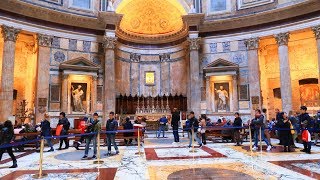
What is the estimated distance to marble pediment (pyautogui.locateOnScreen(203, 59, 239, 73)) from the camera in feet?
64.1

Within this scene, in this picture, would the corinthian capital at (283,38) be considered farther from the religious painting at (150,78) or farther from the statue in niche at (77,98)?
the statue in niche at (77,98)

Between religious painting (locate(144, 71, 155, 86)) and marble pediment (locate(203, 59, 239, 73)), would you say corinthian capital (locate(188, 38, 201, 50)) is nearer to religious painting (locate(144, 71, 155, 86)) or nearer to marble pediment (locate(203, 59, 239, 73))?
marble pediment (locate(203, 59, 239, 73))

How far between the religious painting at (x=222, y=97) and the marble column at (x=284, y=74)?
393 centimetres

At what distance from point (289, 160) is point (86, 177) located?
219 inches

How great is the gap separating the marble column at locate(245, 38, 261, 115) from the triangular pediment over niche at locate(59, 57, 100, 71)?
11841 mm

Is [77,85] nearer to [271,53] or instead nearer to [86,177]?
[86,177]

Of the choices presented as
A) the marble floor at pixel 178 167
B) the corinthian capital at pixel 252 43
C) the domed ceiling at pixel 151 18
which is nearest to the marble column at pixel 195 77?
the domed ceiling at pixel 151 18

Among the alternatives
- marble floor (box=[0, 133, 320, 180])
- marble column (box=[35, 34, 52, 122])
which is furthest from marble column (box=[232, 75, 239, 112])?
marble column (box=[35, 34, 52, 122])

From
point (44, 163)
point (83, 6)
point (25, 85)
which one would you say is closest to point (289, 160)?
point (44, 163)

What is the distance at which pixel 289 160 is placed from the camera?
7.19 metres

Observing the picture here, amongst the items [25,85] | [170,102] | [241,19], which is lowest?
[170,102]

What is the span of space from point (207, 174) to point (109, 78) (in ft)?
48.1

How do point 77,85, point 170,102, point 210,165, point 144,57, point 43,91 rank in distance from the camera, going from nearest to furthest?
1. point 210,165
2. point 43,91
3. point 77,85
4. point 170,102
5. point 144,57

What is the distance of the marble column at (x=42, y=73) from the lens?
57.2 feet
